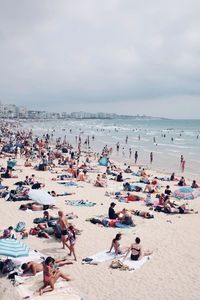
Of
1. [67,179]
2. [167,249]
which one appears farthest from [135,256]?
[67,179]

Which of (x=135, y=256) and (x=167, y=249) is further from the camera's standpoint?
(x=167, y=249)

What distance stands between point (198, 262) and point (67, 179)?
40.0 ft

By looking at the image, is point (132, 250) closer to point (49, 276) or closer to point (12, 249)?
point (49, 276)

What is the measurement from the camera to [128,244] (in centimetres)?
1049

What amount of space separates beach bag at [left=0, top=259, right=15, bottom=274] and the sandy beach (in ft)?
1.04

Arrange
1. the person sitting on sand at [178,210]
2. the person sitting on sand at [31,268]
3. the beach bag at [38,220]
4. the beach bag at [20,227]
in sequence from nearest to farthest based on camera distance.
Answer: the person sitting on sand at [31,268]
the beach bag at [20,227]
the beach bag at [38,220]
the person sitting on sand at [178,210]

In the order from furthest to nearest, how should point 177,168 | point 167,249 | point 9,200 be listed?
point 177,168, point 9,200, point 167,249

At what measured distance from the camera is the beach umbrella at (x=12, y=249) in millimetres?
8609

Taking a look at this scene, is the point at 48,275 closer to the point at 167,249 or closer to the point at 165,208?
the point at 167,249

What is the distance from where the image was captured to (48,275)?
754cm

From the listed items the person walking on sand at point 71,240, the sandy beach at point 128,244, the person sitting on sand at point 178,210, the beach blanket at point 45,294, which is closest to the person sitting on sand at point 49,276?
the beach blanket at point 45,294

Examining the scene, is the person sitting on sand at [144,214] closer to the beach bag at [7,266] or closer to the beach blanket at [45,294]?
the beach blanket at [45,294]

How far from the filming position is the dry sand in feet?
25.1

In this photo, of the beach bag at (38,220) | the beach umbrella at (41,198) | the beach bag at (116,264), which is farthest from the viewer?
the beach umbrella at (41,198)
